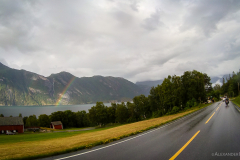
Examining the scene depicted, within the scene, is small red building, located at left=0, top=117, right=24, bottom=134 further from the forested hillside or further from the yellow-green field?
the yellow-green field

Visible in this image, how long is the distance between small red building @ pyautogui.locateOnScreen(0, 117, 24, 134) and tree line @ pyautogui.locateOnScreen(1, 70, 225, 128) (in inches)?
1232

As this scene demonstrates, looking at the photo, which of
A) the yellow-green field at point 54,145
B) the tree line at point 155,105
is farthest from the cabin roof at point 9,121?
the yellow-green field at point 54,145

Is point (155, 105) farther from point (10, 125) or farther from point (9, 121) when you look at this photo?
point (9, 121)

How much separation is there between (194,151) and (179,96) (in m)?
54.9

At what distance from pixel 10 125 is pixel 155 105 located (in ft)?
243

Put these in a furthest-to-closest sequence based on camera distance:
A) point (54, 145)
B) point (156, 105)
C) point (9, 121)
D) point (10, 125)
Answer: point (156, 105), point (9, 121), point (10, 125), point (54, 145)

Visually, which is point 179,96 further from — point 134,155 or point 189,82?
point 134,155

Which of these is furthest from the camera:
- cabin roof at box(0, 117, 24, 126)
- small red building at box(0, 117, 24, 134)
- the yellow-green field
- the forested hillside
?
the forested hillside

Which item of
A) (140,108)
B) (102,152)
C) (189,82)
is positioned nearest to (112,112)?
(140,108)

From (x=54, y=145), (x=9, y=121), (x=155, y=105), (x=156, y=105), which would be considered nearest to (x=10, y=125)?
(x=9, y=121)

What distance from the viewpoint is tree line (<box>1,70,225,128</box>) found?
5819 centimetres

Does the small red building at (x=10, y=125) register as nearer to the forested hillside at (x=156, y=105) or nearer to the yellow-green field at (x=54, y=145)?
the forested hillside at (x=156, y=105)

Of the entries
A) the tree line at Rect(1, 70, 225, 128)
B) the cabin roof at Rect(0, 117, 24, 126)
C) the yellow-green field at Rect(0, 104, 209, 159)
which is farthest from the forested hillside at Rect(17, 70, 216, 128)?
the yellow-green field at Rect(0, 104, 209, 159)

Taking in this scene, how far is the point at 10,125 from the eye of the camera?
58344mm
